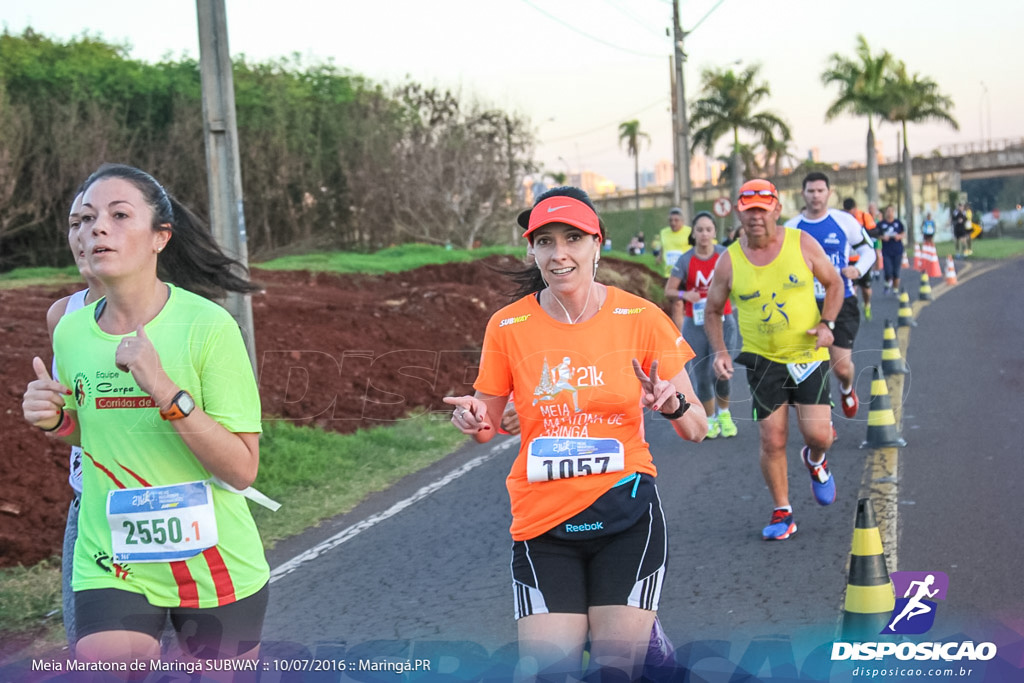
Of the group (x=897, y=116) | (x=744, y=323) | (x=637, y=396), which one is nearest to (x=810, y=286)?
(x=744, y=323)

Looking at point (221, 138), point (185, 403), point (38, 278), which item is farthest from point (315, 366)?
point (38, 278)

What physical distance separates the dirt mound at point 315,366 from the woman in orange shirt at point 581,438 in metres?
0.75

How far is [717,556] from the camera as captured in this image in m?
6.40

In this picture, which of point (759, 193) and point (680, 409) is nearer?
point (680, 409)

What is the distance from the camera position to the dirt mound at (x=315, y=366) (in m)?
7.52

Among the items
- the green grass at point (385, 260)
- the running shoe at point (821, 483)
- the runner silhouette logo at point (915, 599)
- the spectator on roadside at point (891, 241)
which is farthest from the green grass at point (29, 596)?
the spectator on roadside at point (891, 241)

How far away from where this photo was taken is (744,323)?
7.11m

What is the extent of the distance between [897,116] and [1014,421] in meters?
48.4

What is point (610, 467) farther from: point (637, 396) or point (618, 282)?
point (618, 282)

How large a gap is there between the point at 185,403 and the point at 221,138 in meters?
6.56

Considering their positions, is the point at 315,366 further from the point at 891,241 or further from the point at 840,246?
the point at 891,241

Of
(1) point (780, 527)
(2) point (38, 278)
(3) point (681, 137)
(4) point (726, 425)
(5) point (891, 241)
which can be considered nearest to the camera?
(1) point (780, 527)

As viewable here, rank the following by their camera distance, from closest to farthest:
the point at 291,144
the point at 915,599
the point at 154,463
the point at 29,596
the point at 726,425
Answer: the point at 154,463 < the point at 915,599 < the point at 29,596 < the point at 726,425 < the point at 291,144

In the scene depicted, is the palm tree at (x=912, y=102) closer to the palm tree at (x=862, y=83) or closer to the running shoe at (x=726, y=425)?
the palm tree at (x=862, y=83)
